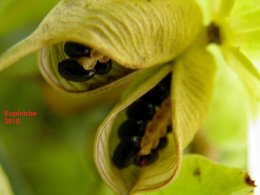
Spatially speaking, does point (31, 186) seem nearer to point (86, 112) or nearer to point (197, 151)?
point (86, 112)

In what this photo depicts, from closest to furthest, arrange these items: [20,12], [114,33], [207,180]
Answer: [114,33] < [207,180] < [20,12]

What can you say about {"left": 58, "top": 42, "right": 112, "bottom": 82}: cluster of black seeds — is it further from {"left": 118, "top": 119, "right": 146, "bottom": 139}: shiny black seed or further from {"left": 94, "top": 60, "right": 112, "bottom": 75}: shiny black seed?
{"left": 118, "top": 119, "right": 146, "bottom": 139}: shiny black seed

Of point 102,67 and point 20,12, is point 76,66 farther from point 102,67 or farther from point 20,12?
point 20,12

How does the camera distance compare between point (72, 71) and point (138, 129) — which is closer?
point (72, 71)

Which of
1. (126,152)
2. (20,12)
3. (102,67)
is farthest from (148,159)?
(20,12)

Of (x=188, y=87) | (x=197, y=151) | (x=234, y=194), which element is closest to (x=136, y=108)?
(x=188, y=87)

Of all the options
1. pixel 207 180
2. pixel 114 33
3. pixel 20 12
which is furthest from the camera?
pixel 20 12

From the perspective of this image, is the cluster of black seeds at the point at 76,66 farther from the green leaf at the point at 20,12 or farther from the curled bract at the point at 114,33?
the green leaf at the point at 20,12
